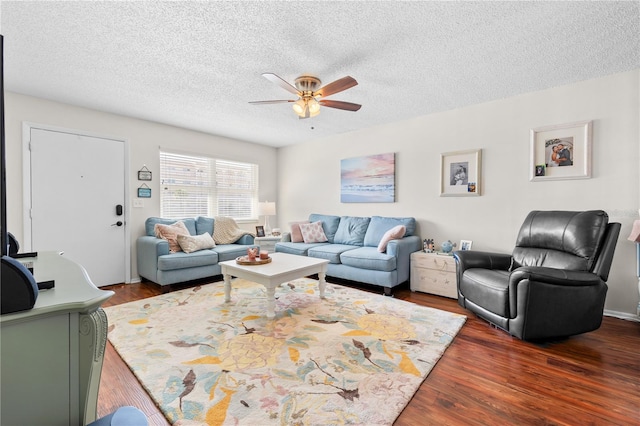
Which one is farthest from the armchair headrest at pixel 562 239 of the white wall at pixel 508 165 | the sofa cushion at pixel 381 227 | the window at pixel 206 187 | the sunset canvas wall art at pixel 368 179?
the window at pixel 206 187

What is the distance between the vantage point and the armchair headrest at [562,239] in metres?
2.38

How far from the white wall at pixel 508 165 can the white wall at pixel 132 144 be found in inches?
64.5

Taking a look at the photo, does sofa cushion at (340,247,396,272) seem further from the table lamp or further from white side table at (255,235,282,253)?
the table lamp

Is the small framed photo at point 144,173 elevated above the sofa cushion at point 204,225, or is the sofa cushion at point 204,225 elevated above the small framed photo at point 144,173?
the small framed photo at point 144,173

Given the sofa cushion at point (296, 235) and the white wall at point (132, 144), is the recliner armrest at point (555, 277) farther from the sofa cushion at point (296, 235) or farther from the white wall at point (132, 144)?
the white wall at point (132, 144)

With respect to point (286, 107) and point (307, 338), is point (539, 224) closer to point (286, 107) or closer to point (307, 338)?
point (307, 338)

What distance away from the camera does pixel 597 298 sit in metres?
2.21

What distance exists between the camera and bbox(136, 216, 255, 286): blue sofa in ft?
11.8

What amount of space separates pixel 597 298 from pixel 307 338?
7.48ft

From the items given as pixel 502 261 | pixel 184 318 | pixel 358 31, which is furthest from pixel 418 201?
pixel 184 318

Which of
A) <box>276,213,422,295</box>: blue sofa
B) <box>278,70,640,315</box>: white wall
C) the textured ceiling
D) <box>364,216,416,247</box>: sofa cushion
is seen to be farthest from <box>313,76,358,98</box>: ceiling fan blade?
<box>364,216,416,247</box>: sofa cushion

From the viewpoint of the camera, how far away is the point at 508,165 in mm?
3408

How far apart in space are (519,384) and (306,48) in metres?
2.79

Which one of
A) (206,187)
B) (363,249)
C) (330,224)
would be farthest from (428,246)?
(206,187)
